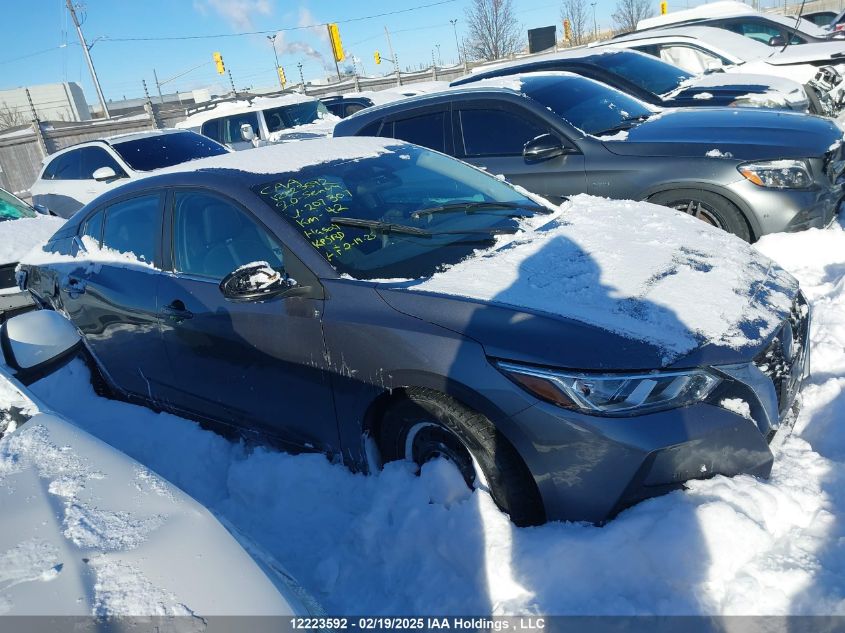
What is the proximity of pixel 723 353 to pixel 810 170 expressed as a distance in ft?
10.7

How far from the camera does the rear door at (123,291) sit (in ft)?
11.9

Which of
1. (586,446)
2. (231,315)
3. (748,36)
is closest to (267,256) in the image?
(231,315)

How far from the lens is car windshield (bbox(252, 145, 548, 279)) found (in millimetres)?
2895

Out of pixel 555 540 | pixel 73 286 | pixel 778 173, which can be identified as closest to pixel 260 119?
pixel 73 286

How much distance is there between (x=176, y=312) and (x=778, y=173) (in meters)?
4.22

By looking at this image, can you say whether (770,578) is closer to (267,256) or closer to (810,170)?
(267,256)

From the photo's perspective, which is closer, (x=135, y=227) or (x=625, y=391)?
(x=625, y=391)

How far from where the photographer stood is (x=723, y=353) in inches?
89.8

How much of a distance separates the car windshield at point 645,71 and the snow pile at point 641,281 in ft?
17.1

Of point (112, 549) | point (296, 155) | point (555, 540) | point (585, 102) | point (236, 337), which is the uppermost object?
point (296, 155)

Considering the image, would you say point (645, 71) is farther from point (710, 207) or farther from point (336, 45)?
point (336, 45)

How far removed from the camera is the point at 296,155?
11.7ft

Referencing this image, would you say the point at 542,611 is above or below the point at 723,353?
below

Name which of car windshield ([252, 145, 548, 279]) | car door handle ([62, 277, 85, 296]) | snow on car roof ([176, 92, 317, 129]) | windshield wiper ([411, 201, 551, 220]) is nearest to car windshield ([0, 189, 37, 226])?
car door handle ([62, 277, 85, 296])
